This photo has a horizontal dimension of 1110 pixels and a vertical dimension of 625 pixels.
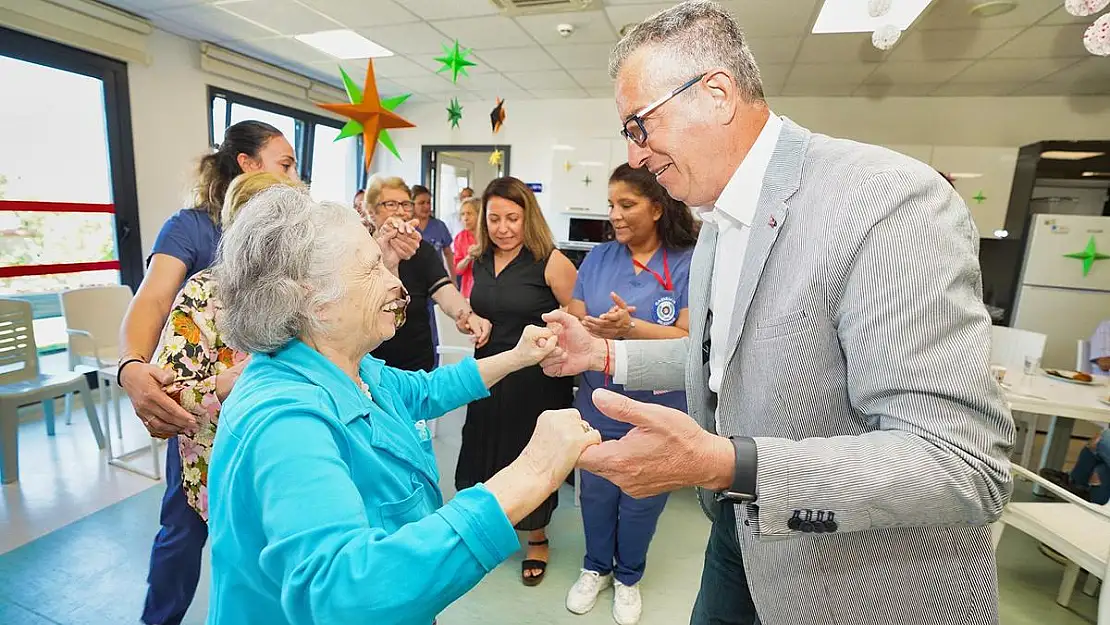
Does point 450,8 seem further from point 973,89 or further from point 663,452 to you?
point 973,89

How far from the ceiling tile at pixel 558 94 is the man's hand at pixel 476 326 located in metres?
4.63

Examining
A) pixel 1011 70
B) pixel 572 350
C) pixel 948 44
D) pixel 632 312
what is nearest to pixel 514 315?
pixel 632 312

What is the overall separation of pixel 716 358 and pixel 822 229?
389 millimetres

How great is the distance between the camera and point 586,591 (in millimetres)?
2238

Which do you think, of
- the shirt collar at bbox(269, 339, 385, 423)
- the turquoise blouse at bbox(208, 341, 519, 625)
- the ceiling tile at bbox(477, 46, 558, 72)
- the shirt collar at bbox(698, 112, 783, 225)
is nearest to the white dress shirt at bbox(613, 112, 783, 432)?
the shirt collar at bbox(698, 112, 783, 225)

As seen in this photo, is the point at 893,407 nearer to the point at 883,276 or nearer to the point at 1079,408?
the point at 883,276

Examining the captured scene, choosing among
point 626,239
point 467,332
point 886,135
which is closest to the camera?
point 626,239

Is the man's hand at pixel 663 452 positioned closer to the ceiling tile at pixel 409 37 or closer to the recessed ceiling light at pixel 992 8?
the recessed ceiling light at pixel 992 8

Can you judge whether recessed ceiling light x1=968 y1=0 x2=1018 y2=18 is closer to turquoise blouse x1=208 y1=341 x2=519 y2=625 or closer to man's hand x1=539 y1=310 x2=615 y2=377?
man's hand x1=539 y1=310 x2=615 y2=377

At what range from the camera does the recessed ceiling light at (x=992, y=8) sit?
339cm

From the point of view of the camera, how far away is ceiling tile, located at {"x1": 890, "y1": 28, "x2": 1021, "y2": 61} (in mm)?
3895

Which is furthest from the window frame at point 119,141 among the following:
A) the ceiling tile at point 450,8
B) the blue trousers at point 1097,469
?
the blue trousers at point 1097,469

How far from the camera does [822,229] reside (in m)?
0.82

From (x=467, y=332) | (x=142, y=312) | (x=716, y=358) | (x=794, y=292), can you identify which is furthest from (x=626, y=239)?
(x=142, y=312)
